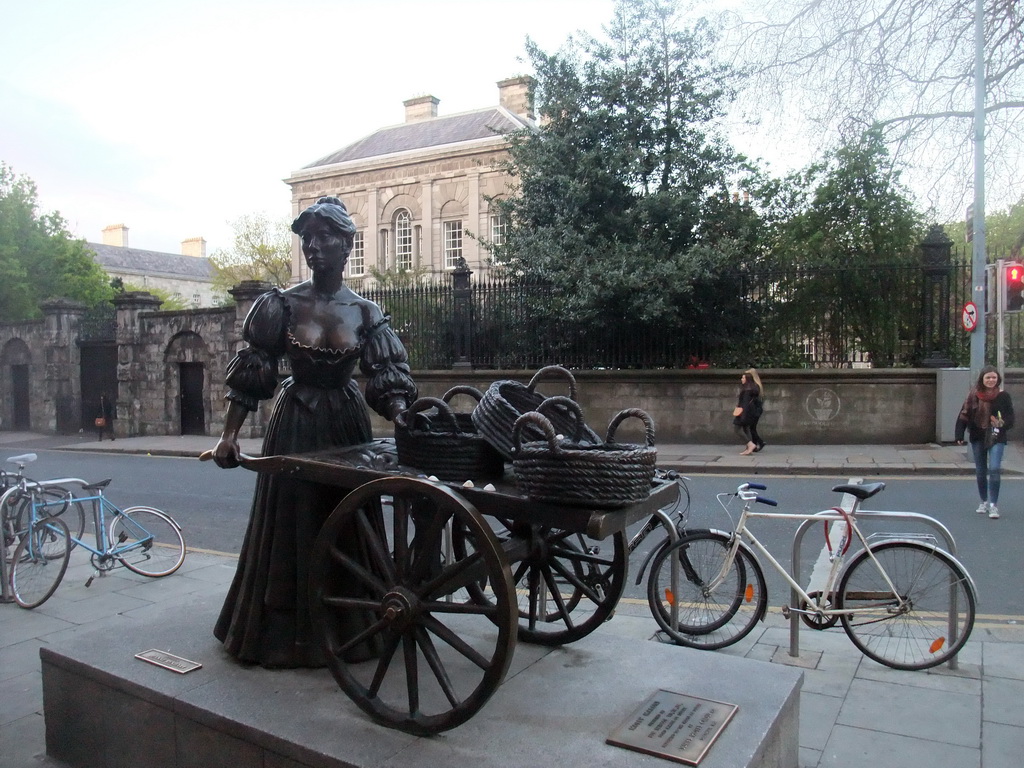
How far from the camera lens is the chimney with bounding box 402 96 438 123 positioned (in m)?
49.6

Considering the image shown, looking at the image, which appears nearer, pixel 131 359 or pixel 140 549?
pixel 140 549

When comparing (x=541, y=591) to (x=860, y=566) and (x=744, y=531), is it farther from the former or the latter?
(x=860, y=566)

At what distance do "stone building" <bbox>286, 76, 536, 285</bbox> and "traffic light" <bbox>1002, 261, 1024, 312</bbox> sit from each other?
101 ft

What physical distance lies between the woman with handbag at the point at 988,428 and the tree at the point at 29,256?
93.9 feet

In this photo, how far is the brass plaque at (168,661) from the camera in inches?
136

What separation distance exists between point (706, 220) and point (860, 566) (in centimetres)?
1280

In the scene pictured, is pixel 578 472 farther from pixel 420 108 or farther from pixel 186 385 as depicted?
pixel 420 108

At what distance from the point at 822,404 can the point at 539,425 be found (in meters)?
13.3

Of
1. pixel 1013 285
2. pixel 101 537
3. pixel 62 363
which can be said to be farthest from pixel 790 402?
pixel 62 363

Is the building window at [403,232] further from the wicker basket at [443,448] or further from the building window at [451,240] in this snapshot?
the wicker basket at [443,448]

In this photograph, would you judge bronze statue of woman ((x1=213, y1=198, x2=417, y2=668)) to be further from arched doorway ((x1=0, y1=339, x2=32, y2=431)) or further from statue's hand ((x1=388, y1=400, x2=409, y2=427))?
arched doorway ((x1=0, y1=339, x2=32, y2=431))

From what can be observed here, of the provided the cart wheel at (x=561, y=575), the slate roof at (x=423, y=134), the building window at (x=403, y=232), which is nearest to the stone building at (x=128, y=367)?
the cart wheel at (x=561, y=575)

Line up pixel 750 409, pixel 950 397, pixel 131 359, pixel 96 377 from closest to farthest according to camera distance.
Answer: pixel 750 409 < pixel 950 397 < pixel 131 359 < pixel 96 377

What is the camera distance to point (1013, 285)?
12.8 metres
